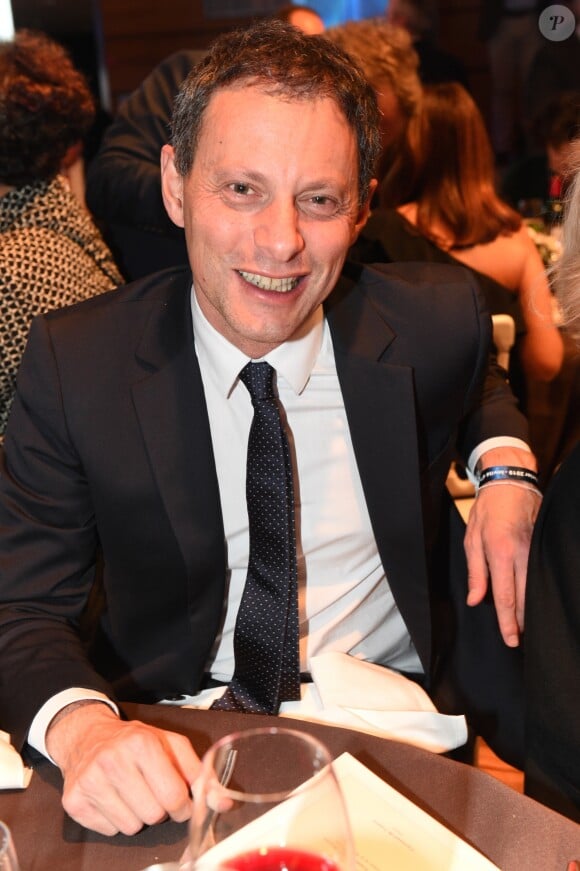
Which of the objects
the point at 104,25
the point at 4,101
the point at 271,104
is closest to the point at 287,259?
the point at 271,104

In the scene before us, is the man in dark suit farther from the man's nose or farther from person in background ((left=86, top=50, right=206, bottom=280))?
person in background ((left=86, top=50, right=206, bottom=280))

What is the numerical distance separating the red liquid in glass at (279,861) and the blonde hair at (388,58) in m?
2.82

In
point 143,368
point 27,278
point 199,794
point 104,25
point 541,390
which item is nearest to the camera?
point 199,794

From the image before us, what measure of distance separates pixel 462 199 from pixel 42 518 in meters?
2.16

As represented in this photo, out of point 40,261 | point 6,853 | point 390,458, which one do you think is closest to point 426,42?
point 40,261

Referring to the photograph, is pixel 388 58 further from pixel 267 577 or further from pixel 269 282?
pixel 267 577

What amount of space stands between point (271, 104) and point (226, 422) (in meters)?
0.48

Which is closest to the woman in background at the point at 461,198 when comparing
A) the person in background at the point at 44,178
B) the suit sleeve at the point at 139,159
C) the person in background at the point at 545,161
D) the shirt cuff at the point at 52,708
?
the person in background at the point at 545,161

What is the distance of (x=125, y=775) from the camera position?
102cm

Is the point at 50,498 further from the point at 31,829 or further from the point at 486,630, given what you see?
the point at 486,630

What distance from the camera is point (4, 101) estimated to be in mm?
2314

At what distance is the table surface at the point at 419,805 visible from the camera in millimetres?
958

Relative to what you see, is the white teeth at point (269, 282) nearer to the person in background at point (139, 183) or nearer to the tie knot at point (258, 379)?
the tie knot at point (258, 379)

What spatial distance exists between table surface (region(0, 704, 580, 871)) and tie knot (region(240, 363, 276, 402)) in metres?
0.57
